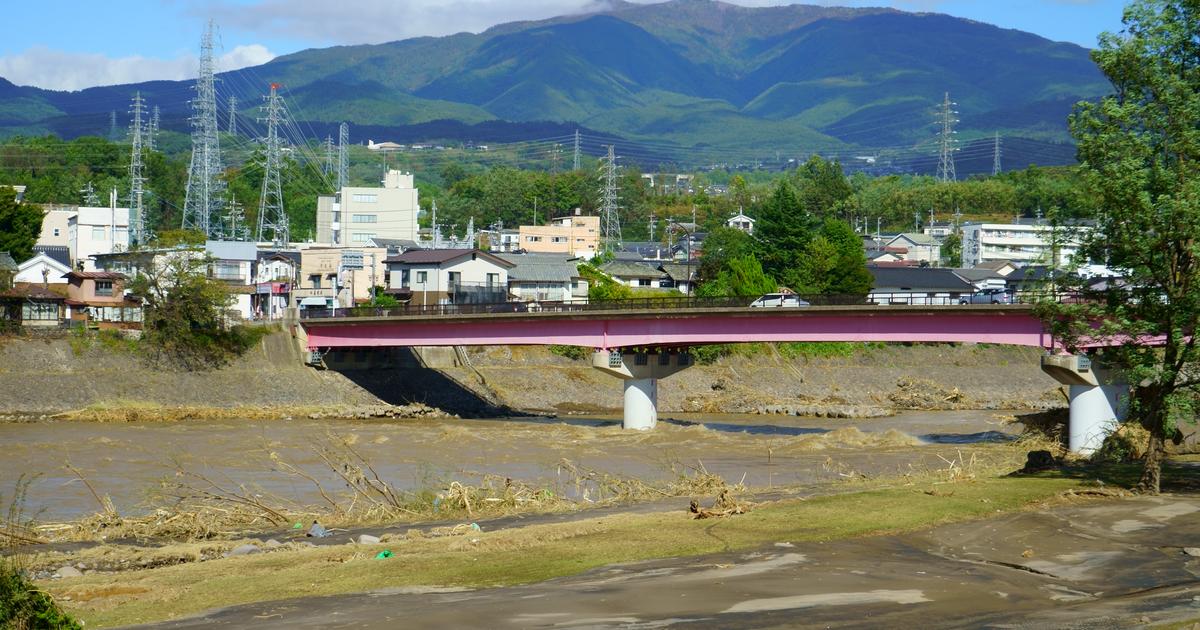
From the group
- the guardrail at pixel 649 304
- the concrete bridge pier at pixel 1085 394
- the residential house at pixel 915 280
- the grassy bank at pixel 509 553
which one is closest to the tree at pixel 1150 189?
the grassy bank at pixel 509 553

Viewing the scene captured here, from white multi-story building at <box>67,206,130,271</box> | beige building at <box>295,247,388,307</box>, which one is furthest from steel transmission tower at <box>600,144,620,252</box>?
white multi-story building at <box>67,206,130,271</box>

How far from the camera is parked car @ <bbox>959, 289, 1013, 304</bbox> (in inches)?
1981

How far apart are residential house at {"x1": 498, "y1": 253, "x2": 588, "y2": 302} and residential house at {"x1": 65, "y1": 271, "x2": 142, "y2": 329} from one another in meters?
23.9

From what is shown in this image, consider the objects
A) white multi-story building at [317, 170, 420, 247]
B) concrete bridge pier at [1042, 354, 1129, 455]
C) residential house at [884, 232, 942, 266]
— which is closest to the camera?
concrete bridge pier at [1042, 354, 1129, 455]

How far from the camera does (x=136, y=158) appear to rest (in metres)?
113

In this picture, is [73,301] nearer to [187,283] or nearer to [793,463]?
[187,283]

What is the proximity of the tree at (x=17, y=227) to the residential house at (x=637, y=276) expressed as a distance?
3765cm


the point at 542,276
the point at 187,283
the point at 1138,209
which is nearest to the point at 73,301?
the point at 187,283

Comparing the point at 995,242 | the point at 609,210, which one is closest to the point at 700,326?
the point at 995,242

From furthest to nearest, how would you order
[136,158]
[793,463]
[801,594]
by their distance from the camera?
[136,158], [793,463], [801,594]

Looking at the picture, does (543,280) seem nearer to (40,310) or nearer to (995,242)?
(40,310)

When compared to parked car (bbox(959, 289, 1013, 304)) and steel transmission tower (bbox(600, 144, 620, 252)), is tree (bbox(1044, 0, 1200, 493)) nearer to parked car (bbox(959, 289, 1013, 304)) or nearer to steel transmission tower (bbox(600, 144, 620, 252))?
parked car (bbox(959, 289, 1013, 304))

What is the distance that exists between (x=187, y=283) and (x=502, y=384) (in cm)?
1598

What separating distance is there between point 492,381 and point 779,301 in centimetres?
1810
